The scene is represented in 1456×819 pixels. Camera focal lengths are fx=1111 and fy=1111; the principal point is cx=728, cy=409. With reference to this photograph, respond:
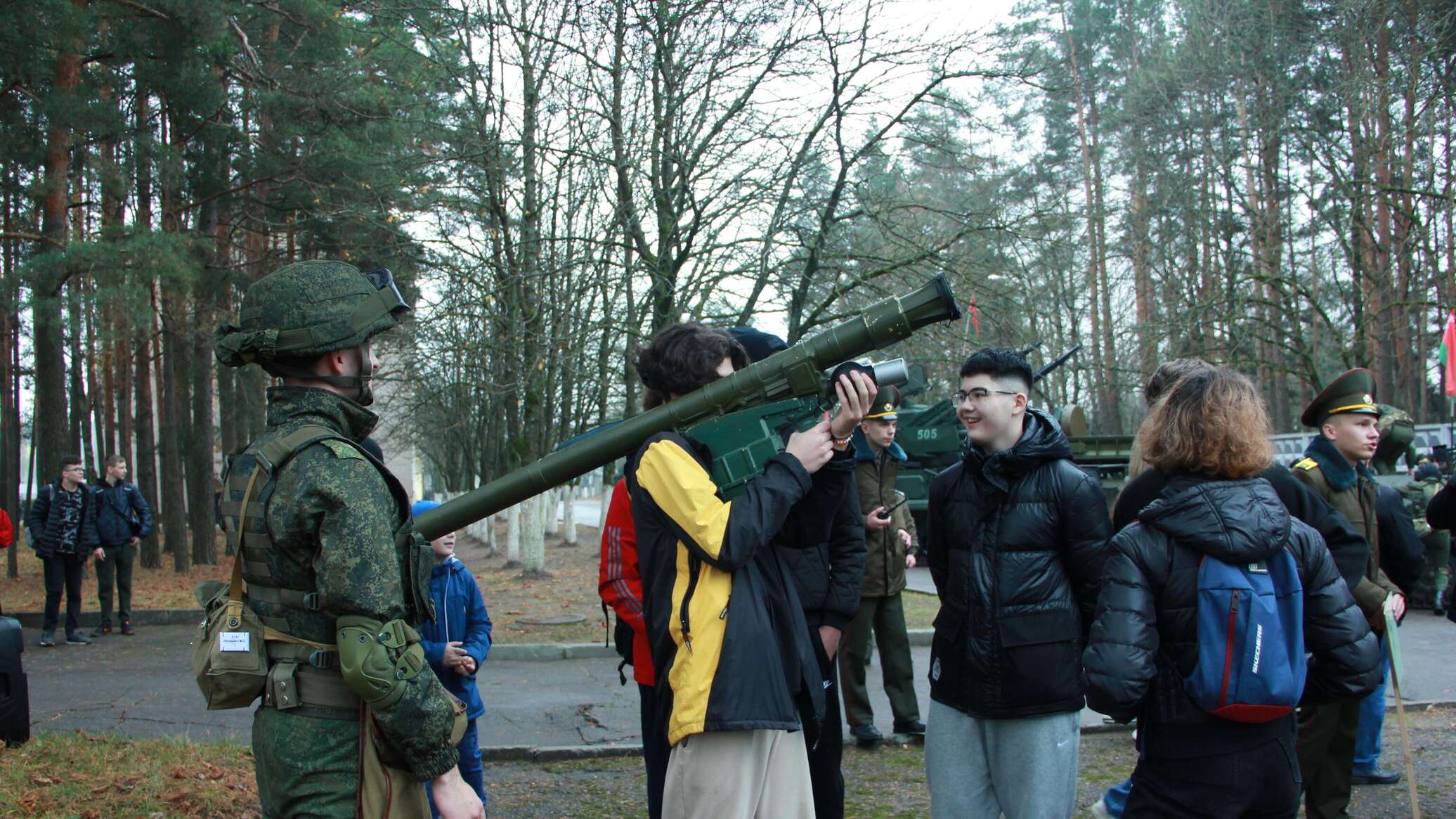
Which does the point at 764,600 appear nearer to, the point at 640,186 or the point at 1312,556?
the point at 1312,556

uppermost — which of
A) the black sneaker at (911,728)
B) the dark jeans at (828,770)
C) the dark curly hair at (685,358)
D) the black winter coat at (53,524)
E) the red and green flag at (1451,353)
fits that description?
the red and green flag at (1451,353)

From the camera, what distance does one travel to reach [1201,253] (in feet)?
88.9

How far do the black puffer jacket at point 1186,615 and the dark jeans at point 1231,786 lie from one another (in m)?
0.03

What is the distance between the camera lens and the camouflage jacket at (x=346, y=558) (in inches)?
88.7

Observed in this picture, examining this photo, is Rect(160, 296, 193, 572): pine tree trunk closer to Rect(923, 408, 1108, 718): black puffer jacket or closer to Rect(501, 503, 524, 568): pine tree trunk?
Rect(501, 503, 524, 568): pine tree trunk

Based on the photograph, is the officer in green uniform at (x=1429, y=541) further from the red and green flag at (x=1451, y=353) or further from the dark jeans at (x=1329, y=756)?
the red and green flag at (x=1451, y=353)

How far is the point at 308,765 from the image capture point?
2.32m

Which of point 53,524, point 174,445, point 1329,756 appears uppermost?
point 174,445

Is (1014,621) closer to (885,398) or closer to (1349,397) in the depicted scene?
(885,398)

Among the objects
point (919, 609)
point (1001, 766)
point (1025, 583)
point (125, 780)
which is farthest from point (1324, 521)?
point (919, 609)

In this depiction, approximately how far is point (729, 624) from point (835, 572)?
5.00ft

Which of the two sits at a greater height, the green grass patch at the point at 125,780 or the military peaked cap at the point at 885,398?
the military peaked cap at the point at 885,398

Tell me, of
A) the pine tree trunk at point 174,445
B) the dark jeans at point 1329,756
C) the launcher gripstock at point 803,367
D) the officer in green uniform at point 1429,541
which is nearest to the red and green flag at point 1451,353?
the officer in green uniform at point 1429,541

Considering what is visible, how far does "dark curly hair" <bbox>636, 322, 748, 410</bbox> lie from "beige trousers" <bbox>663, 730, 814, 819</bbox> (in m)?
0.99
